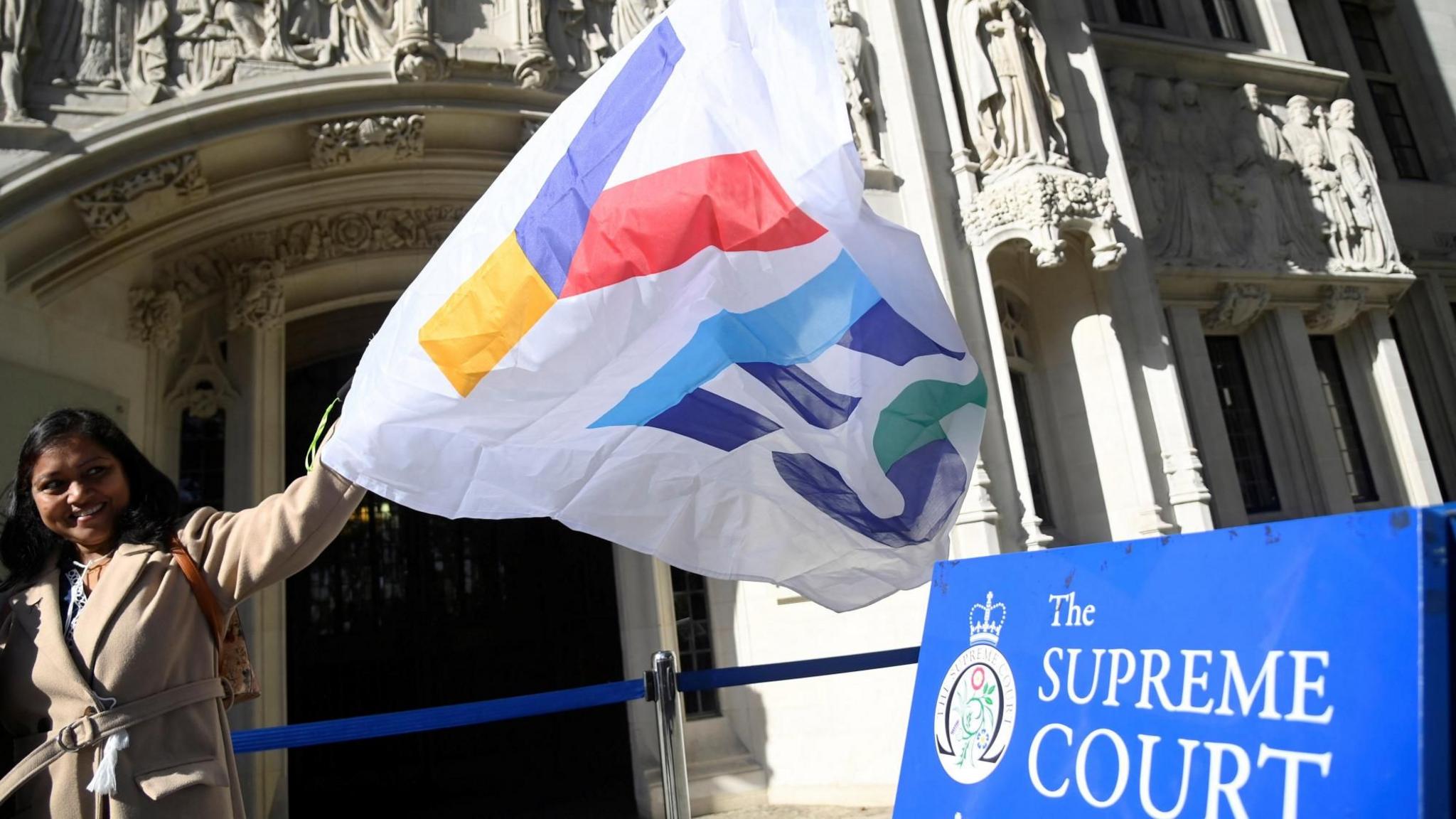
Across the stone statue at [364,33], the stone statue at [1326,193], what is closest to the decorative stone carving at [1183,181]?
the stone statue at [1326,193]

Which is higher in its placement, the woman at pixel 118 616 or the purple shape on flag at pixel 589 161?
the purple shape on flag at pixel 589 161

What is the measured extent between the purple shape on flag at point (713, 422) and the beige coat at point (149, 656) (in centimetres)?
77

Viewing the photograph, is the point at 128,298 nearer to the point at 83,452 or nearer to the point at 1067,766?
the point at 83,452

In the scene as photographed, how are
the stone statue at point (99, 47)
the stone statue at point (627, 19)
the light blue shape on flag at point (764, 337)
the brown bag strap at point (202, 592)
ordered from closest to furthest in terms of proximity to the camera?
the brown bag strap at point (202, 592) → the light blue shape on flag at point (764, 337) → the stone statue at point (99, 47) → the stone statue at point (627, 19)

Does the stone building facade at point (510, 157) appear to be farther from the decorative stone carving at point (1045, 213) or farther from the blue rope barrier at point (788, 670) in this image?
the blue rope barrier at point (788, 670)

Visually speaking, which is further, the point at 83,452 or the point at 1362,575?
the point at 83,452

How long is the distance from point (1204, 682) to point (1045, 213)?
5.61m

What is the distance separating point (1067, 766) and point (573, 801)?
599 cm

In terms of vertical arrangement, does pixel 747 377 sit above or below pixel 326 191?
below

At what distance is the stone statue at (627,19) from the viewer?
6496 millimetres

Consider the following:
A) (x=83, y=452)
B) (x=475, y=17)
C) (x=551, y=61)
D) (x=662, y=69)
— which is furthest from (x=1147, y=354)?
(x=83, y=452)

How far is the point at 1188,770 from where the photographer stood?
5.17ft

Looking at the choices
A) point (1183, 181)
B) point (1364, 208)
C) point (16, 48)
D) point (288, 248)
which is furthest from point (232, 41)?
point (1364, 208)

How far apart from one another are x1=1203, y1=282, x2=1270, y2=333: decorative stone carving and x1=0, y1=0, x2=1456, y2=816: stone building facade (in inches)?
1.6
